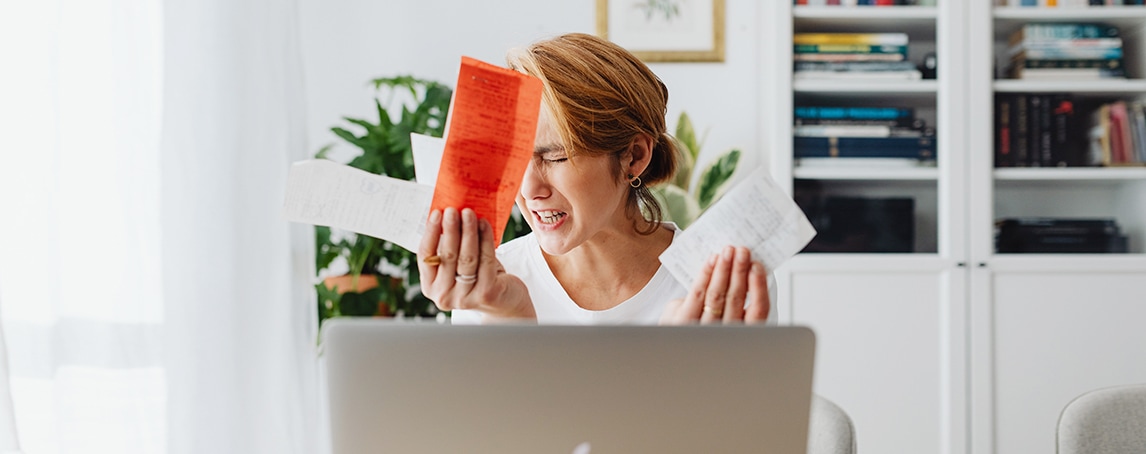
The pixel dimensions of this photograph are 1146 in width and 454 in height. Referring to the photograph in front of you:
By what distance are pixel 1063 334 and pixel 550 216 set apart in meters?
1.88

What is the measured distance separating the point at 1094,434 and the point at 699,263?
0.77m

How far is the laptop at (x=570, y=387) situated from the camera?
27.1 inches

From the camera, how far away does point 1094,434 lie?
1.33 metres

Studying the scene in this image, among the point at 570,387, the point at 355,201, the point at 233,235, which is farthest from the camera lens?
the point at 233,235

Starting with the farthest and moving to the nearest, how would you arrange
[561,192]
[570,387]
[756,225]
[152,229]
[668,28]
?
1. [668,28]
2. [152,229]
3. [561,192]
4. [756,225]
5. [570,387]

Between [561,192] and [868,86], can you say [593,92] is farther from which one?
[868,86]

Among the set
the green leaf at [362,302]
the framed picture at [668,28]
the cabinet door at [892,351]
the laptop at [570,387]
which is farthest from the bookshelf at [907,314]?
the laptop at [570,387]

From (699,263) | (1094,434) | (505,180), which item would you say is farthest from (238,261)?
(1094,434)

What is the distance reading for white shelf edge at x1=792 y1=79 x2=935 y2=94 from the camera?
2.57 m

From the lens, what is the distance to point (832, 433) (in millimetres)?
1222

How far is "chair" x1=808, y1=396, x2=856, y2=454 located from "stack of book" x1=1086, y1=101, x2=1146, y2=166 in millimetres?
1804

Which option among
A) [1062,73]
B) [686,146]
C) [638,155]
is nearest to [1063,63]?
[1062,73]

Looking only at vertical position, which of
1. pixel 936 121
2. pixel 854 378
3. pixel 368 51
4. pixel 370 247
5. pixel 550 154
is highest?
pixel 368 51

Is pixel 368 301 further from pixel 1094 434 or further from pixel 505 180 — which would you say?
pixel 1094 434
